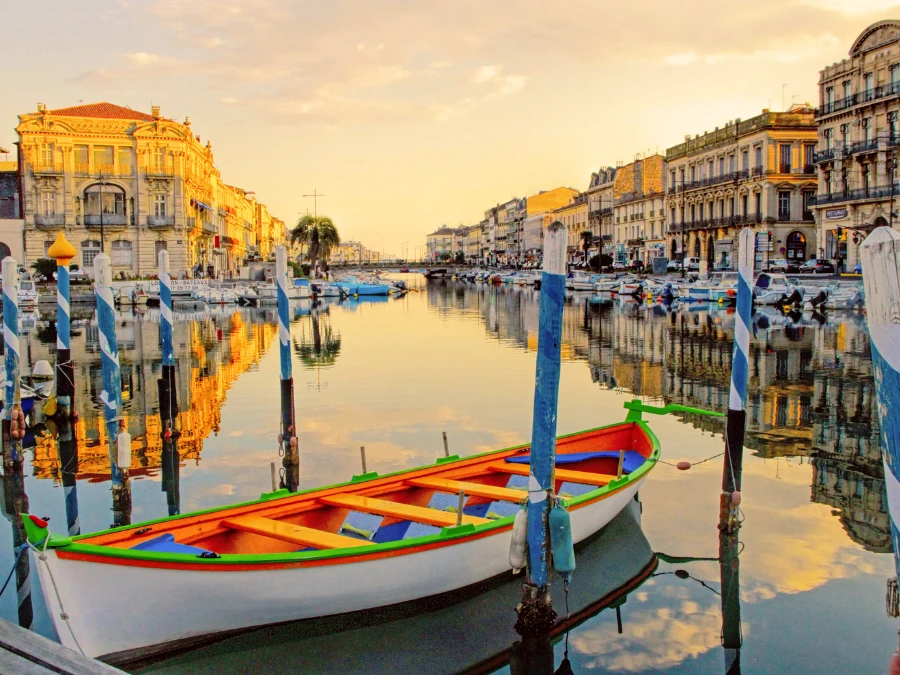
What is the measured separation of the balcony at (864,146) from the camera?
179 feet

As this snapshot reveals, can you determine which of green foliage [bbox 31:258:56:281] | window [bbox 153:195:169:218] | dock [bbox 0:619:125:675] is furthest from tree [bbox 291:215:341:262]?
dock [bbox 0:619:125:675]

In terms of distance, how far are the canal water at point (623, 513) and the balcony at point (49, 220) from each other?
37805mm

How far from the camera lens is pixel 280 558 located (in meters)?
7.45

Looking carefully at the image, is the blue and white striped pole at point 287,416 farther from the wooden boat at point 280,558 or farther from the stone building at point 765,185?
the stone building at point 765,185

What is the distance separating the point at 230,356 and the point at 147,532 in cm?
2361

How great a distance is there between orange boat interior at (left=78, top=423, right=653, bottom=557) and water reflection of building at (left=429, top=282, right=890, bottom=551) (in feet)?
13.2

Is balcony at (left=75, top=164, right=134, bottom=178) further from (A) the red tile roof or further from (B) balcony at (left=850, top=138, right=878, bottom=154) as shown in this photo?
(B) balcony at (left=850, top=138, right=878, bottom=154)

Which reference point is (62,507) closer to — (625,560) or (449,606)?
(449,606)

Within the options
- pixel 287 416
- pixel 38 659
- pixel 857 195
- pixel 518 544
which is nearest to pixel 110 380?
pixel 287 416

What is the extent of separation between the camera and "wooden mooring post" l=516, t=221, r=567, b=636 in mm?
7742

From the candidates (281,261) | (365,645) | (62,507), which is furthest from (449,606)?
(281,261)

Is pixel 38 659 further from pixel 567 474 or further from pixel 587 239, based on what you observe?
pixel 587 239

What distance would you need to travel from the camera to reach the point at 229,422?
18359 mm

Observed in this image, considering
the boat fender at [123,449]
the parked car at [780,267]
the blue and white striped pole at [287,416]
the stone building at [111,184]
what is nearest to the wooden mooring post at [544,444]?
the boat fender at [123,449]
